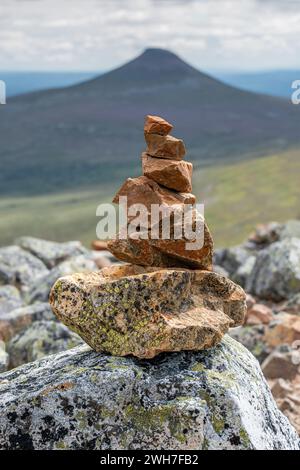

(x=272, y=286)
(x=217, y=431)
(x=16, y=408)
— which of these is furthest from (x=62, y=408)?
(x=272, y=286)

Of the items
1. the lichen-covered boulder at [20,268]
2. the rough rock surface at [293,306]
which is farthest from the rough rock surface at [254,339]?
the lichen-covered boulder at [20,268]

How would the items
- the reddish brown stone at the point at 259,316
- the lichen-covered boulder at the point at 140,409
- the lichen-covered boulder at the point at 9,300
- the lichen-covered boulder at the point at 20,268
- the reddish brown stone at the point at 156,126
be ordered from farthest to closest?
the lichen-covered boulder at the point at 20,268, the lichen-covered boulder at the point at 9,300, the reddish brown stone at the point at 259,316, the reddish brown stone at the point at 156,126, the lichen-covered boulder at the point at 140,409

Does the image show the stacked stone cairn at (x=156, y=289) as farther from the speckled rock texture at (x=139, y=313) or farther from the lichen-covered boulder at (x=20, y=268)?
the lichen-covered boulder at (x=20, y=268)

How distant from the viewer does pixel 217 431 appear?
11.5m

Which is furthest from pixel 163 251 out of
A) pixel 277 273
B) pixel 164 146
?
pixel 277 273

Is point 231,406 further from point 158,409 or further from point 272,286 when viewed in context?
point 272,286

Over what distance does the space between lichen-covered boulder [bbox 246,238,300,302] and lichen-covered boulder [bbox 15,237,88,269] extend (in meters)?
14.3

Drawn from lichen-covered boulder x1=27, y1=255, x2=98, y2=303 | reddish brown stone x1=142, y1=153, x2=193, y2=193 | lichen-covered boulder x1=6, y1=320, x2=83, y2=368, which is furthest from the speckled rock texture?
lichen-covered boulder x1=27, y1=255, x2=98, y2=303

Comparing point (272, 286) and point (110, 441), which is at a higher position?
point (110, 441)

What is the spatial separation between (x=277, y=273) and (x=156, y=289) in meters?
24.5

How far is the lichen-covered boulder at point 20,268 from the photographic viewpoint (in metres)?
42.3

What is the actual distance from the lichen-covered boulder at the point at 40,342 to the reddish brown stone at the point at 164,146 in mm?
10989

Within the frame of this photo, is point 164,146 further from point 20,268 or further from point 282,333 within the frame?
point 20,268

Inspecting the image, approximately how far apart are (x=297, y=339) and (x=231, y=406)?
1572 centimetres
